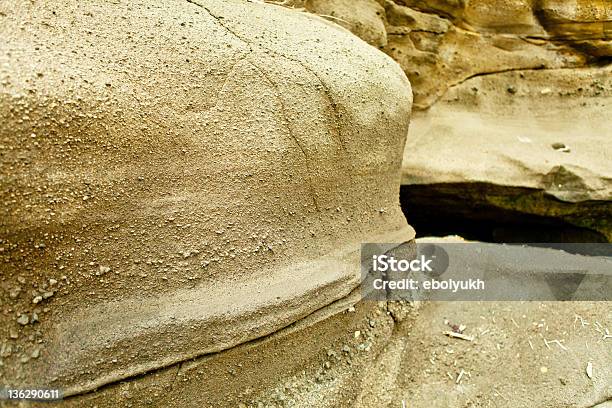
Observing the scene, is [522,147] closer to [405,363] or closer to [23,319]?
[405,363]

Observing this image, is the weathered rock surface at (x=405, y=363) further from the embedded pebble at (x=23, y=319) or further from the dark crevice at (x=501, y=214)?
the dark crevice at (x=501, y=214)

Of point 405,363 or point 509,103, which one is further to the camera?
point 509,103

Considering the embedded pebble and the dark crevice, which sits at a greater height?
the embedded pebble

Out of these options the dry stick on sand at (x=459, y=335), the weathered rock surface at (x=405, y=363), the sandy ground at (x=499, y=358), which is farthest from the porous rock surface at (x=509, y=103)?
the dry stick on sand at (x=459, y=335)

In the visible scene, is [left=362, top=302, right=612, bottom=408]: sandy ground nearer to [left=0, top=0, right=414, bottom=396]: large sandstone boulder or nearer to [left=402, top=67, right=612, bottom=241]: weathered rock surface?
[left=0, top=0, right=414, bottom=396]: large sandstone boulder

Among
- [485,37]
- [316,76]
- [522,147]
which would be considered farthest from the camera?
[485,37]

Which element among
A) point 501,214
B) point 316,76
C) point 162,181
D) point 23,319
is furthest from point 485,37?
point 23,319

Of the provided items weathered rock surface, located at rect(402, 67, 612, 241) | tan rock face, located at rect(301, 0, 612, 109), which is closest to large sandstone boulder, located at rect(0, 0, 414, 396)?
weathered rock surface, located at rect(402, 67, 612, 241)

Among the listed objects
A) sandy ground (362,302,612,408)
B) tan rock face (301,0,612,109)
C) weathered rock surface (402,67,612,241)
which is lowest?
sandy ground (362,302,612,408)

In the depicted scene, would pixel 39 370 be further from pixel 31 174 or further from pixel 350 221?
pixel 350 221

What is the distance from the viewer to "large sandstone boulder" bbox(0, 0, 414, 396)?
0.98m

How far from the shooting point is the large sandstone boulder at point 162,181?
982 millimetres

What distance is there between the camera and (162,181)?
1.09 m

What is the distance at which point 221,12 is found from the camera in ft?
4.12
